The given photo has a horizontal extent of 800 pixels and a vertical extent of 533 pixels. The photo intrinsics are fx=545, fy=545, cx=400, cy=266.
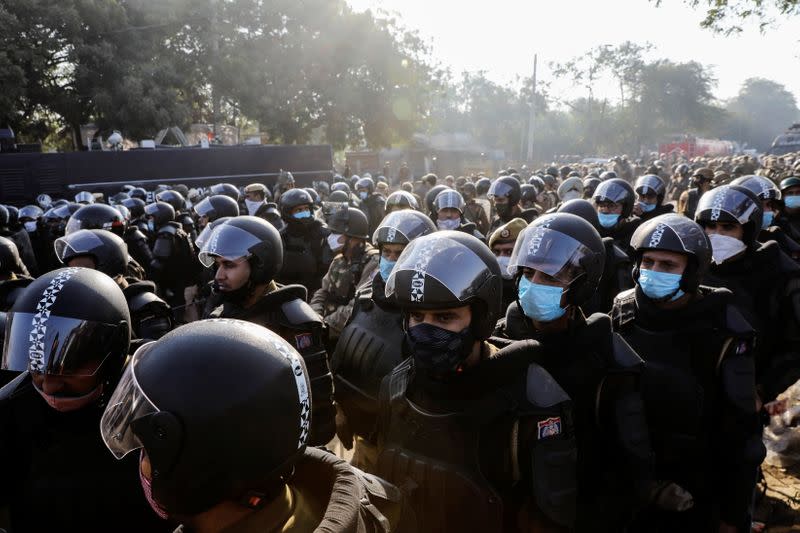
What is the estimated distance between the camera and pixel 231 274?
374 centimetres

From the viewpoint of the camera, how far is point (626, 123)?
2852 inches

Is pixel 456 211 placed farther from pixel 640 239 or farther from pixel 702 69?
pixel 702 69

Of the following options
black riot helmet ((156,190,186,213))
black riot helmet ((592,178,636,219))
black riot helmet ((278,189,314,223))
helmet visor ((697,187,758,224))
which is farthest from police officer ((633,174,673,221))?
black riot helmet ((156,190,186,213))

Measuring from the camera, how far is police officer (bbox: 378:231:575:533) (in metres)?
2.10

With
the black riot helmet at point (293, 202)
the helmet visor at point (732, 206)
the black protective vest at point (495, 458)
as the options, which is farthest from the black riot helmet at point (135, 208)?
the black protective vest at point (495, 458)

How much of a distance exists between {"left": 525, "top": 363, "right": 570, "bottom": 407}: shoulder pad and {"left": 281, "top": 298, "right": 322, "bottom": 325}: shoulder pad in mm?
1665

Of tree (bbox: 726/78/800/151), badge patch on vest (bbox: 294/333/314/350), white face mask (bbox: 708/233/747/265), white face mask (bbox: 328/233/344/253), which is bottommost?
badge patch on vest (bbox: 294/333/314/350)

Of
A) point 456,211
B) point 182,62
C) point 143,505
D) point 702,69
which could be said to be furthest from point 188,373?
point 702,69

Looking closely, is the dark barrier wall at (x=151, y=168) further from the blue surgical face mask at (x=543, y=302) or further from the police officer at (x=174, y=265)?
the blue surgical face mask at (x=543, y=302)

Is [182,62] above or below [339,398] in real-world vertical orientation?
above

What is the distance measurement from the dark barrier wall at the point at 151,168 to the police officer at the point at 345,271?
16.6 meters

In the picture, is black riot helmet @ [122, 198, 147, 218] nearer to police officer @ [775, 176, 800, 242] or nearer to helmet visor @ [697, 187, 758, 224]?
helmet visor @ [697, 187, 758, 224]

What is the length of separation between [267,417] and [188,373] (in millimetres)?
247

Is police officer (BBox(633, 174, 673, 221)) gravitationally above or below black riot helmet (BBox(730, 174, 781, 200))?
below
